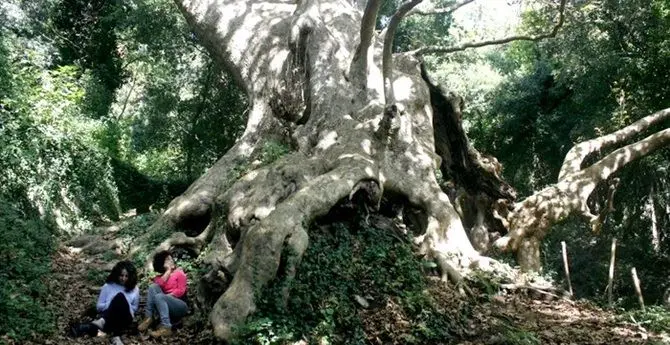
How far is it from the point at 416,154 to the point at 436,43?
632 inches

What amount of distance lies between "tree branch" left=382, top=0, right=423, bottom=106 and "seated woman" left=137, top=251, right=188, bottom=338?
4.44 meters

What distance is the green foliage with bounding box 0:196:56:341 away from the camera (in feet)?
18.6

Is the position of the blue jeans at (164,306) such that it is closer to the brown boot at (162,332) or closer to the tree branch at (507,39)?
the brown boot at (162,332)

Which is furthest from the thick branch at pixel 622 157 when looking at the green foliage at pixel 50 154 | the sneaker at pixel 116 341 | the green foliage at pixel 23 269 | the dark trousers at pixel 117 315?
Result: the green foliage at pixel 50 154

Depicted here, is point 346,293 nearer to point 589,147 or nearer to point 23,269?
point 23,269

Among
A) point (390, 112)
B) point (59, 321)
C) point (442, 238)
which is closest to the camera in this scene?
point (59, 321)

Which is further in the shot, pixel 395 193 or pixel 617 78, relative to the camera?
pixel 617 78

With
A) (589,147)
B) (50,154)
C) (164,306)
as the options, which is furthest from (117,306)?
(589,147)

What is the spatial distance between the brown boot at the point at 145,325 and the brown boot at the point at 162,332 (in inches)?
5.4

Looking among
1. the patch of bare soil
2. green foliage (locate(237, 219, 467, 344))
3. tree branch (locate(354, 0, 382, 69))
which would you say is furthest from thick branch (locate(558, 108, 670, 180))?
green foliage (locate(237, 219, 467, 344))

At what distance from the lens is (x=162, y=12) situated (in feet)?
62.3

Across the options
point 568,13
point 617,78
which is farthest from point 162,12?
point 617,78

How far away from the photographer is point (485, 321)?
6.70m

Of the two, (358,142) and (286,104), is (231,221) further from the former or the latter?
(286,104)
